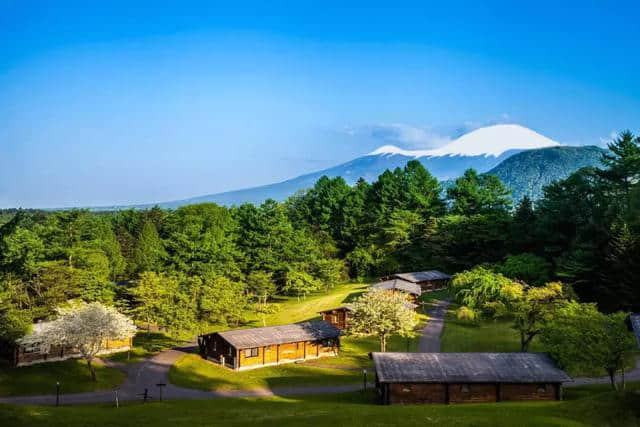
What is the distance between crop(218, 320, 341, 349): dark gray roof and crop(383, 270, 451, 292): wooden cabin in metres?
28.4

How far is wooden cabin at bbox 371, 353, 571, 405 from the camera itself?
33438mm

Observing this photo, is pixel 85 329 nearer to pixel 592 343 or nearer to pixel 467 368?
pixel 467 368

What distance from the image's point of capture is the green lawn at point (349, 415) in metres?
24.8

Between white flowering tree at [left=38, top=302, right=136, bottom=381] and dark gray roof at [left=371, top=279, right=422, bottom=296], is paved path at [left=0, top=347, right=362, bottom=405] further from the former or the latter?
dark gray roof at [left=371, top=279, right=422, bottom=296]

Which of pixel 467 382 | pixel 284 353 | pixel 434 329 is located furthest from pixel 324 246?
pixel 467 382

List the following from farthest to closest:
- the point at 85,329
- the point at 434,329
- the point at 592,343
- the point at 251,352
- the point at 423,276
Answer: the point at 423,276 < the point at 434,329 < the point at 251,352 < the point at 85,329 < the point at 592,343

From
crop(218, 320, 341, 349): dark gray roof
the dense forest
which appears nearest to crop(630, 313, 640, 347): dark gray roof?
the dense forest

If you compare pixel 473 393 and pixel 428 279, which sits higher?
pixel 428 279

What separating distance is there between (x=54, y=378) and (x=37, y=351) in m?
5.71

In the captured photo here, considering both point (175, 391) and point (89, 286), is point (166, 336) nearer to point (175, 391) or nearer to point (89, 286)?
point (89, 286)

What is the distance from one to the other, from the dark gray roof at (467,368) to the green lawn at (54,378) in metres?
22.1

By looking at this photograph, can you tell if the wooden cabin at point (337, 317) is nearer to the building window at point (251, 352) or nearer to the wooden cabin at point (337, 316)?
the wooden cabin at point (337, 316)

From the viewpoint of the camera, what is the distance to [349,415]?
87.4 ft

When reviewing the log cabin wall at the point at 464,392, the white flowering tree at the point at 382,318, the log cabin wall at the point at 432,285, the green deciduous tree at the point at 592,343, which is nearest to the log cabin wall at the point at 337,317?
the white flowering tree at the point at 382,318
